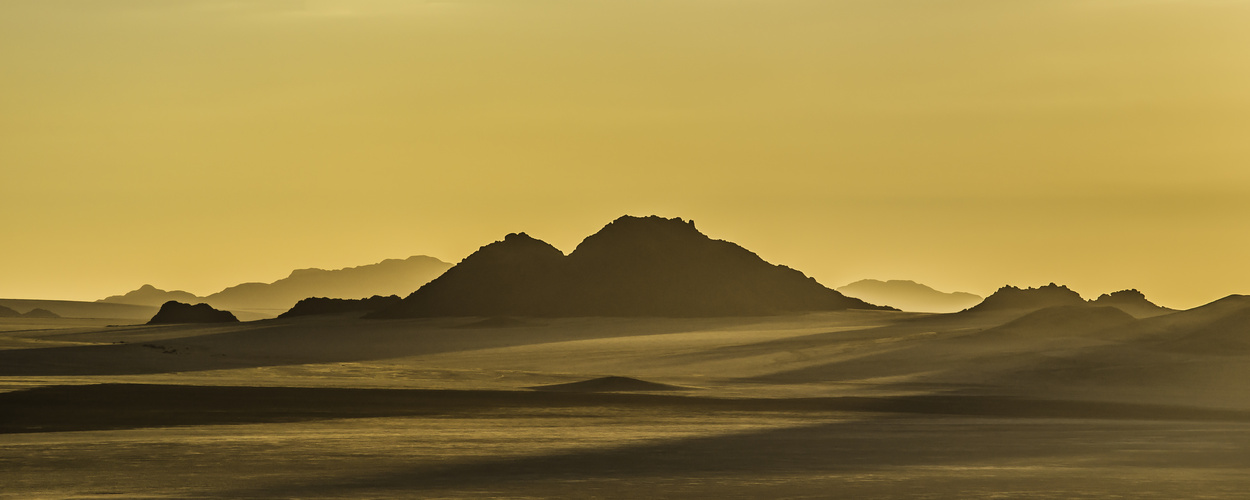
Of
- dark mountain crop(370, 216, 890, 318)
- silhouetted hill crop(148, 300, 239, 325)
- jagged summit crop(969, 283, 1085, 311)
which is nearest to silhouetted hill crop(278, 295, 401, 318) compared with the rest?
silhouetted hill crop(148, 300, 239, 325)

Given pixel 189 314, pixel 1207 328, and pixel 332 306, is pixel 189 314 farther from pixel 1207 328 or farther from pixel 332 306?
pixel 1207 328

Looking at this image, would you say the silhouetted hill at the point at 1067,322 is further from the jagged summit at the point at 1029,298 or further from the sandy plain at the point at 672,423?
the jagged summit at the point at 1029,298

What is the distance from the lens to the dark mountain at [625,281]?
118250 millimetres

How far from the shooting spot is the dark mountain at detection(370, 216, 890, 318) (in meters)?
118

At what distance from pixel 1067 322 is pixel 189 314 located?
106 meters

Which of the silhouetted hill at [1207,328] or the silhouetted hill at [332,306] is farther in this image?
the silhouetted hill at [332,306]

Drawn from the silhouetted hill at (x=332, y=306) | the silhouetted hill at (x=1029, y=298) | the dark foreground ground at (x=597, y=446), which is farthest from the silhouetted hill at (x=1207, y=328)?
the silhouetted hill at (x=332, y=306)

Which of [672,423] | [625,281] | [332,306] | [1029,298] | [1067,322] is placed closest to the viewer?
[672,423]

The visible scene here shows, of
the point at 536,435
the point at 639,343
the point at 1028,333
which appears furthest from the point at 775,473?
the point at 639,343

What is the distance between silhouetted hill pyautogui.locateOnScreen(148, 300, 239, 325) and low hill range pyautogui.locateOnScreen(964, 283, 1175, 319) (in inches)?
3003

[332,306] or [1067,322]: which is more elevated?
[332,306]

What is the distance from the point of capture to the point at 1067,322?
68.6m

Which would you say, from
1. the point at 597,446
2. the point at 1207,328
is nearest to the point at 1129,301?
the point at 1207,328

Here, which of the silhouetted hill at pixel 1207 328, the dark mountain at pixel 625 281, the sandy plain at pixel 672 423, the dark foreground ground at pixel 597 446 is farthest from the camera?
the dark mountain at pixel 625 281
